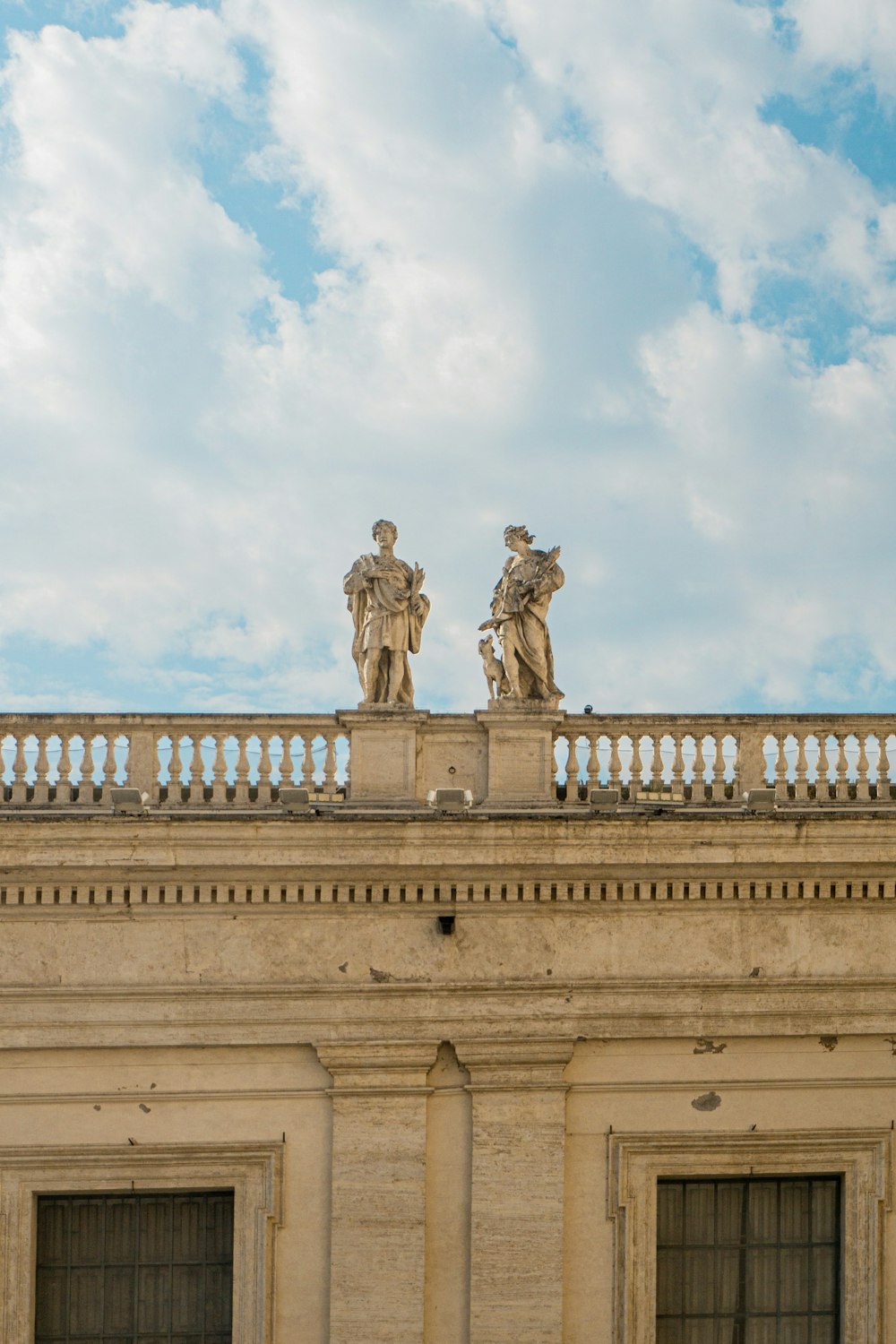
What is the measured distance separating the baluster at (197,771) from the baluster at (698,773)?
3.81 metres

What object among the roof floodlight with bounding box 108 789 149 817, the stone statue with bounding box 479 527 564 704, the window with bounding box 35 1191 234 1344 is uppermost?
the stone statue with bounding box 479 527 564 704

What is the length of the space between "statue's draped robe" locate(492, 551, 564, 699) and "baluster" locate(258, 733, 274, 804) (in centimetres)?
204

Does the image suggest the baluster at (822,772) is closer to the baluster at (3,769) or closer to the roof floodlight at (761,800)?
the roof floodlight at (761,800)

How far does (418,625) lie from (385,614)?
0.29 m

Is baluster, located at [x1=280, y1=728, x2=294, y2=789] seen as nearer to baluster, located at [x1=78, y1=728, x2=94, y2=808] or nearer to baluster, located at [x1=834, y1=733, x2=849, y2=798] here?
baluster, located at [x1=78, y1=728, x2=94, y2=808]

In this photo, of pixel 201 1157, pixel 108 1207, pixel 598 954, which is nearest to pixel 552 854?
pixel 598 954

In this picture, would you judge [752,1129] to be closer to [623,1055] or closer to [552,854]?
[623,1055]

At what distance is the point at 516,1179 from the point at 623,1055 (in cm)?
122

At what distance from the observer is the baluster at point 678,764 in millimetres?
13766

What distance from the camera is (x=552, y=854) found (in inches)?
516

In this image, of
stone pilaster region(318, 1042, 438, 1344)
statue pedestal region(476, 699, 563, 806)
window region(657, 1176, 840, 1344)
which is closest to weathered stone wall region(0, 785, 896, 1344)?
stone pilaster region(318, 1042, 438, 1344)

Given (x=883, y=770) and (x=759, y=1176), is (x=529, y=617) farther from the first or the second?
(x=759, y=1176)

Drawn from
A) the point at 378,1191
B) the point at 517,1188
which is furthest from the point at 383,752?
the point at 517,1188

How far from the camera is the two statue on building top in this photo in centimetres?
1376
